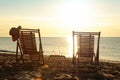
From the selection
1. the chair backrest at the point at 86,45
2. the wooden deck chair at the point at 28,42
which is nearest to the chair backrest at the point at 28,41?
the wooden deck chair at the point at 28,42

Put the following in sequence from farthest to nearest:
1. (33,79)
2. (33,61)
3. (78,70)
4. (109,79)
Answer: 1. (33,61)
2. (78,70)
3. (109,79)
4. (33,79)

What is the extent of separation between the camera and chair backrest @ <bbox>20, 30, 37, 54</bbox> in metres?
12.9

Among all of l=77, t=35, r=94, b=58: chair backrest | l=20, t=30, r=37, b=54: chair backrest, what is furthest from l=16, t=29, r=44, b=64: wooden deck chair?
l=77, t=35, r=94, b=58: chair backrest

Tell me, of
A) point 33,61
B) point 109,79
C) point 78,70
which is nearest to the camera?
point 109,79

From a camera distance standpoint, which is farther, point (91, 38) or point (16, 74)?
point (91, 38)

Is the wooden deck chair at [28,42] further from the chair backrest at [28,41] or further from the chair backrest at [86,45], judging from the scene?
the chair backrest at [86,45]

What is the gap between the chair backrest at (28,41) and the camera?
12.9m

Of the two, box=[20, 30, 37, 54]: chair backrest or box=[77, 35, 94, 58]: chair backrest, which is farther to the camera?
box=[20, 30, 37, 54]: chair backrest

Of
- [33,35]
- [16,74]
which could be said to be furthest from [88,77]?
[33,35]

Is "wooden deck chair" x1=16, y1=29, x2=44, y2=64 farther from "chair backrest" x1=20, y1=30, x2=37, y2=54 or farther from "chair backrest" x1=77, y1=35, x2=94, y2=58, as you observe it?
"chair backrest" x1=77, y1=35, x2=94, y2=58

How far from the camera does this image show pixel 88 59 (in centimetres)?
1279

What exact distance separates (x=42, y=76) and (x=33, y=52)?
2717 mm

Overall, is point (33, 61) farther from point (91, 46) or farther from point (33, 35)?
point (91, 46)

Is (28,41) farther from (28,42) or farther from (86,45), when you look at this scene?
(86,45)
